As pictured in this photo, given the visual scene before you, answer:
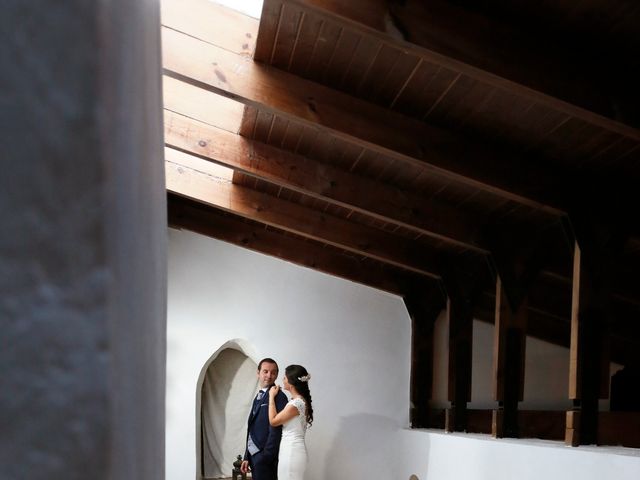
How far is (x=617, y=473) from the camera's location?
10.0 ft

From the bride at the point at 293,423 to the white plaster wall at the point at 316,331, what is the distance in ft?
6.58

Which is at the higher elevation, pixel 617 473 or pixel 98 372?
pixel 98 372

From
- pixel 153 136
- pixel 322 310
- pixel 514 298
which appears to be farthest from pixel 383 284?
pixel 153 136

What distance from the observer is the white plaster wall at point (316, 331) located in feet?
23.2

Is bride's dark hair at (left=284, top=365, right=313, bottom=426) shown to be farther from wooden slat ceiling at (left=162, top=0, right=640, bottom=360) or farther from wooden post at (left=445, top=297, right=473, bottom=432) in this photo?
wooden post at (left=445, top=297, right=473, bottom=432)

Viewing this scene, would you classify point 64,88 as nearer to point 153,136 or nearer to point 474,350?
point 153,136

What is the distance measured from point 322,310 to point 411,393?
3.70 feet

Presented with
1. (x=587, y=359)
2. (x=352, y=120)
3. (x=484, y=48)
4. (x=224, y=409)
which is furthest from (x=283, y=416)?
(x=224, y=409)

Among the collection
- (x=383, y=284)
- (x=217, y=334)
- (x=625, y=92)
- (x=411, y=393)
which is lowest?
(x=411, y=393)

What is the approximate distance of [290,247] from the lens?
705 centimetres

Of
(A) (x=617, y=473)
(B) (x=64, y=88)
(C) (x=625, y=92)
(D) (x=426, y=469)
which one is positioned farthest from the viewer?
(D) (x=426, y=469)

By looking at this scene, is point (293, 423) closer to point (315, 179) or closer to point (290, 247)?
point (315, 179)

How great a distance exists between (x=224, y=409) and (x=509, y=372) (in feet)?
14.2

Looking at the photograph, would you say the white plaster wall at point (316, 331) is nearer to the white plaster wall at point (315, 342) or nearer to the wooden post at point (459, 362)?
the white plaster wall at point (315, 342)
